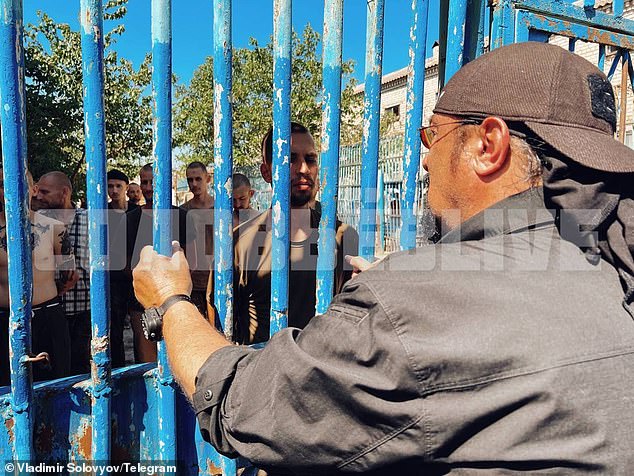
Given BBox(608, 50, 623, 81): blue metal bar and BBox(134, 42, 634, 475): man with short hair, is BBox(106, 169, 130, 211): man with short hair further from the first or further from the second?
BBox(134, 42, 634, 475): man with short hair

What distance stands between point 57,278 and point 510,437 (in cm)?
350

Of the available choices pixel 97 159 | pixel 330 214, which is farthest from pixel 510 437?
pixel 97 159

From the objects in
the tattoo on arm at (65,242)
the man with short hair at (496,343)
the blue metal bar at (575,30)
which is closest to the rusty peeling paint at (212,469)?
the man with short hair at (496,343)

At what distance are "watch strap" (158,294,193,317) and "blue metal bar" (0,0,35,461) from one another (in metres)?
0.35

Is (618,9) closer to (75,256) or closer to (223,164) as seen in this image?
(223,164)

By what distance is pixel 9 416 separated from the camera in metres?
1.45

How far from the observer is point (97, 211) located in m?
1.46

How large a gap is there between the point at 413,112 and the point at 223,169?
0.76 m

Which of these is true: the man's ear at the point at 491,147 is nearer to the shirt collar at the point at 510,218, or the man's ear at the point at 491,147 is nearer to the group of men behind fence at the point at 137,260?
the shirt collar at the point at 510,218

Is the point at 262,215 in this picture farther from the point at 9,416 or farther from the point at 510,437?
the point at 510,437

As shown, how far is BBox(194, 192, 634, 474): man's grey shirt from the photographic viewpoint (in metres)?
0.92

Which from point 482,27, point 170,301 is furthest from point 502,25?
point 170,301

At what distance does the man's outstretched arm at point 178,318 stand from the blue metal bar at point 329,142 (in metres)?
0.49

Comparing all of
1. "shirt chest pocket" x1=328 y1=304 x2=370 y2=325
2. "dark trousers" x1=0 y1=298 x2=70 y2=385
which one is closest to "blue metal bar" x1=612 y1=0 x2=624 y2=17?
"shirt chest pocket" x1=328 y1=304 x2=370 y2=325
